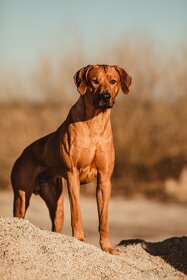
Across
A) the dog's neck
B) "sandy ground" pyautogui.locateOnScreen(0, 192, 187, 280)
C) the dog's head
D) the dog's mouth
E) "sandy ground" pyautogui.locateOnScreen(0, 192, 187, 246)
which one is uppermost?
the dog's head

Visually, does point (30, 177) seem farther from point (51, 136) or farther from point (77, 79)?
point (77, 79)

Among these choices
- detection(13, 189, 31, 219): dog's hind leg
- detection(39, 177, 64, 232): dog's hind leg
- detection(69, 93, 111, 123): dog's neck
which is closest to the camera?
detection(69, 93, 111, 123): dog's neck

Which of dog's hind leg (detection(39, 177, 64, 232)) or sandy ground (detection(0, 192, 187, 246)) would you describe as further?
sandy ground (detection(0, 192, 187, 246))

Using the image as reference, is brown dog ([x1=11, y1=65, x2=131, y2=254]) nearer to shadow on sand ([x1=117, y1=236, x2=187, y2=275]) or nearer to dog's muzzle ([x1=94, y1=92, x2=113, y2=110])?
dog's muzzle ([x1=94, y1=92, x2=113, y2=110])

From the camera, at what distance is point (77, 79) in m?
Result: 7.53

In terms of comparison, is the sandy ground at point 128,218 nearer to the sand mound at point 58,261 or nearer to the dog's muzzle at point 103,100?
the sand mound at point 58,261

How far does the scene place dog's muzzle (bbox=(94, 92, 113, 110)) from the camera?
715 cm

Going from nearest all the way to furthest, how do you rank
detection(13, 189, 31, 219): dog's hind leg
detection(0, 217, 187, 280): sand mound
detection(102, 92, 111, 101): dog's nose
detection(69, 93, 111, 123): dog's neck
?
1. detection(0, 217, 187, 280): sand mound
2. detection(102, 92, 111, 101): dog's nose
3. detection(69, 93, 111, 123): dog's neck
4. detection(13, 189, 31, 219): dog's hind leg

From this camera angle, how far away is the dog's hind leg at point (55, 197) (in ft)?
27.8

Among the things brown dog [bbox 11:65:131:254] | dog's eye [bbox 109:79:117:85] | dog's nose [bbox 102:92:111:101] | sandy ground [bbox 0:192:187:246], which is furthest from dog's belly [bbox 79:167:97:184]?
sandy ground [bbox 0:192:187:246]

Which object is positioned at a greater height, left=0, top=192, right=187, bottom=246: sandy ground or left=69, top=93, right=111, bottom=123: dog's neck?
left=69, top=93, right=111, bottom=123: dog's neck

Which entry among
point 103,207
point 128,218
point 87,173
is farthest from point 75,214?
point 128,218

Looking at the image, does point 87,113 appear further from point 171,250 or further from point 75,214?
point 171,250

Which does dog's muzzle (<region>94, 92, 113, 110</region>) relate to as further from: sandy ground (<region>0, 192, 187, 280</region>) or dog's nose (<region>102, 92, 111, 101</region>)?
sandy ground (<region>0, 192, 187, 280</region>)
